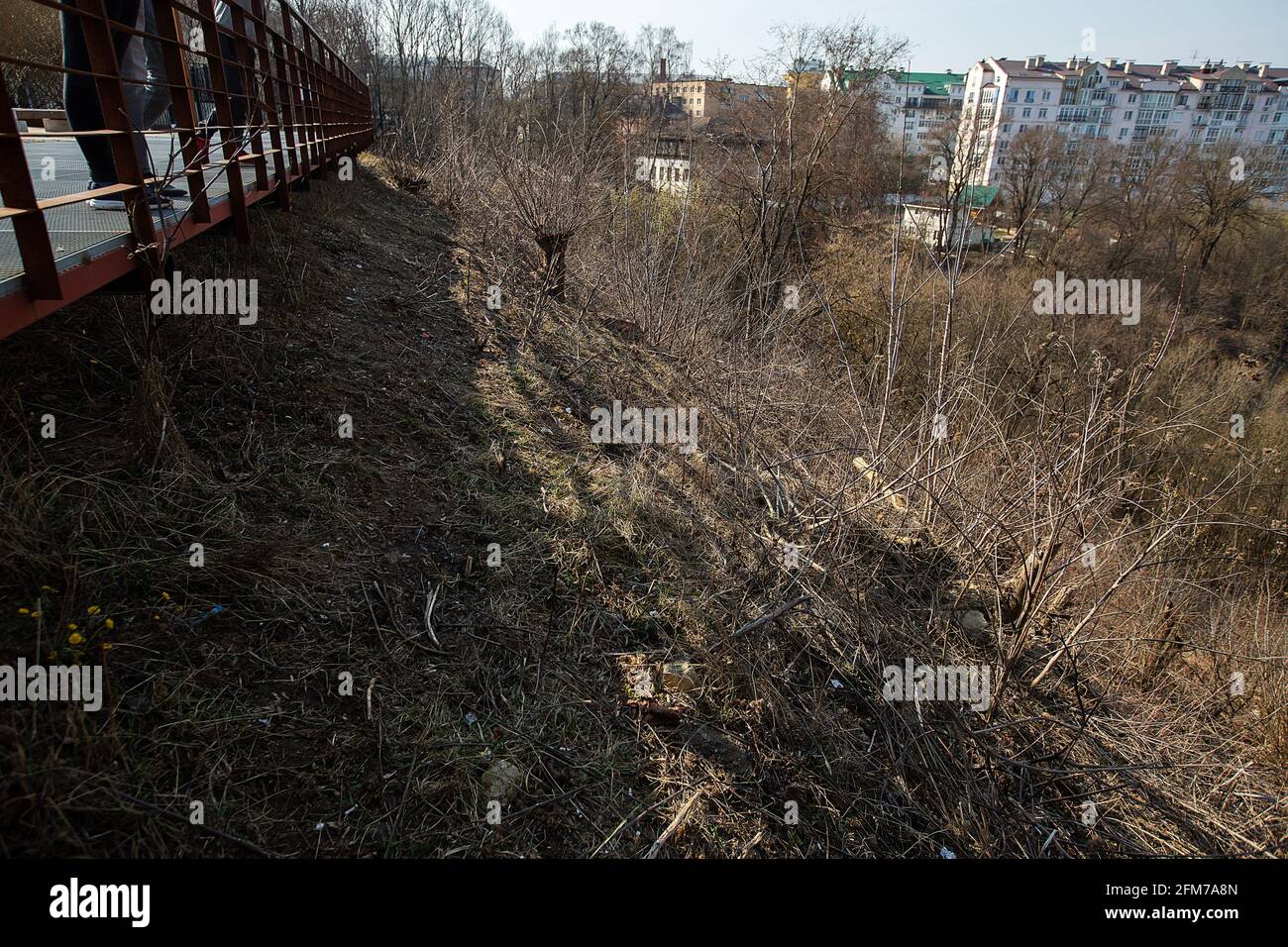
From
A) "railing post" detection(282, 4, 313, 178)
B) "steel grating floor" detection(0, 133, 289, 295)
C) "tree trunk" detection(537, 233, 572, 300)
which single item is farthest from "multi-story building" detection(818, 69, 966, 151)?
"steel grating floor" detection(0, 133, 289, 295)

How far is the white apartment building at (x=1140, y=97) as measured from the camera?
2459 inches

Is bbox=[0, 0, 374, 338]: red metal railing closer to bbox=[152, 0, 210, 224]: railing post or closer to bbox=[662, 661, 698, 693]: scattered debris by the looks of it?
bbox=[152, 0, 210, 224]: railing post

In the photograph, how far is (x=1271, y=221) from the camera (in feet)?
92.0

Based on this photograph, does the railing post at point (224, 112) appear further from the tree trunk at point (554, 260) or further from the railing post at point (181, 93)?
the tree trunk at point (554, 260)

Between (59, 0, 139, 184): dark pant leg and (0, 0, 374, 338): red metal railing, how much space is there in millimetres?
66

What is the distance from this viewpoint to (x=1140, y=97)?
6500 cm

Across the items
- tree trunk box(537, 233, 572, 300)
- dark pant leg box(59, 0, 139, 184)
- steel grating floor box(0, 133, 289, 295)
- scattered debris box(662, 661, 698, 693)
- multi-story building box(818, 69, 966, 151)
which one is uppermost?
multi-story building box(818, 69, 966, 151)

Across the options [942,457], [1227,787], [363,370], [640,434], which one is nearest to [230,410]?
[363,370]

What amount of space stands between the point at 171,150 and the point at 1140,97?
288 feet

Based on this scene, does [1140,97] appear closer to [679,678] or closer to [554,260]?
[554,260]

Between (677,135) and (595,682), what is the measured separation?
12808 mm

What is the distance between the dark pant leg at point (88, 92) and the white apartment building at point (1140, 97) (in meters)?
74.7

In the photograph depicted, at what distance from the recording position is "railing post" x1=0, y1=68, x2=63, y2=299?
6.49ft


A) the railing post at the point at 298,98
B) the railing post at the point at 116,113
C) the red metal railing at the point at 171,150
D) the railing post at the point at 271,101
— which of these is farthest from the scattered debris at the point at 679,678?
the railing post at the point at 298,98
